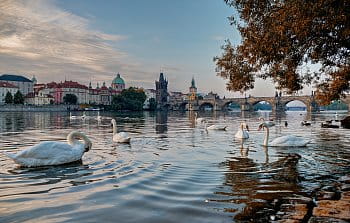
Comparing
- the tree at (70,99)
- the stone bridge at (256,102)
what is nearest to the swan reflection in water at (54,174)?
the stone bridge at (256,102)

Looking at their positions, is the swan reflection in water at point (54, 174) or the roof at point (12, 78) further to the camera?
the roof at point (12, 78)

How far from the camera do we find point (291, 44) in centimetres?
966

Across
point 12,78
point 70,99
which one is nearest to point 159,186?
point 70,99

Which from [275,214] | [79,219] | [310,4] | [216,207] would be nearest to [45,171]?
[79,219]

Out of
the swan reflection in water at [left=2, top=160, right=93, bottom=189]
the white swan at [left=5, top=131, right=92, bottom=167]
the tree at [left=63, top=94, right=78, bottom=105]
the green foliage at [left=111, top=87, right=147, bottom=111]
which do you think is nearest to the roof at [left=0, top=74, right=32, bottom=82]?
the tree at [left=63, top=94, right=78, bottom=105]

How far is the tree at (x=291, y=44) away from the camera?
8172 millimetres

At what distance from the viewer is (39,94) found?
174m

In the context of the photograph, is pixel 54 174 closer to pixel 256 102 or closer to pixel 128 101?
pixel 128 101

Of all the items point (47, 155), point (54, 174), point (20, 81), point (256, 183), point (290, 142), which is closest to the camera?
point (256, 183)

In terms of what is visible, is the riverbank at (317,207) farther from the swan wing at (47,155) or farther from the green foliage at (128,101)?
the green foliage at (128,101)

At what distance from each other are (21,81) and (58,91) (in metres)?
27.5

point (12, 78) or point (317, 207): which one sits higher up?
point (12, 78)

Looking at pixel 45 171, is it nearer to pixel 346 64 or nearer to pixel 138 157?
pixel 138 157

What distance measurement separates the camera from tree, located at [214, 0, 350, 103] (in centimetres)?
817
